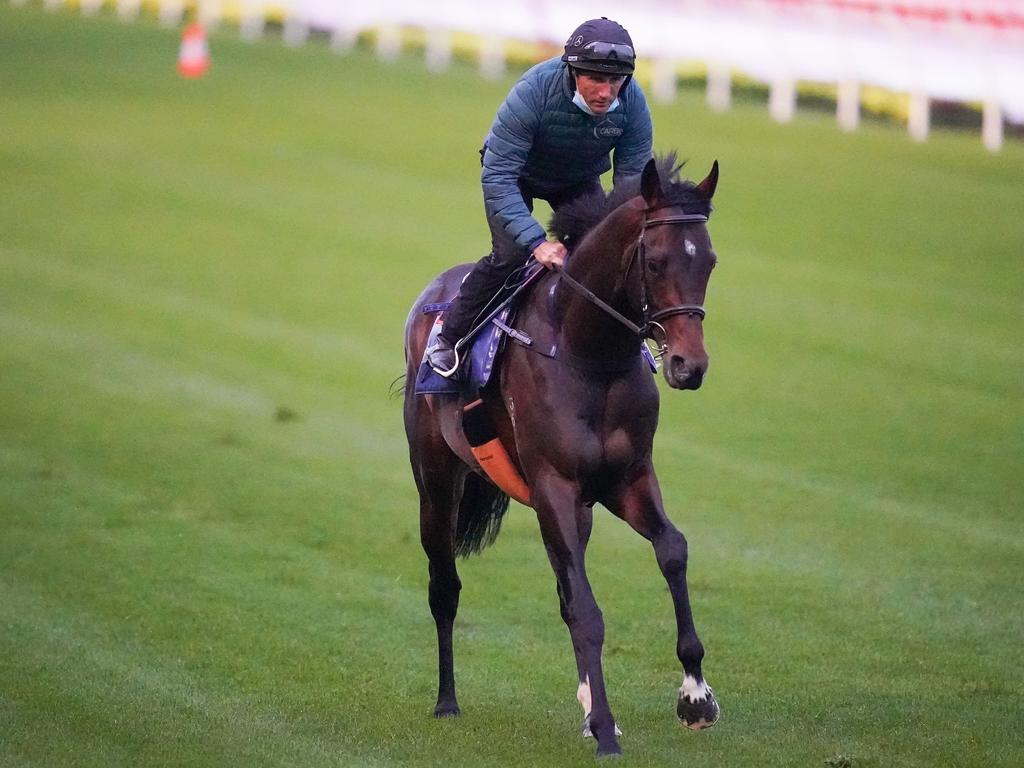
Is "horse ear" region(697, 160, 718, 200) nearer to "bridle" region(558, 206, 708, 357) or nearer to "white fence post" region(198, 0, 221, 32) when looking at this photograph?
"bridle" region(558, 206, 708, 357)

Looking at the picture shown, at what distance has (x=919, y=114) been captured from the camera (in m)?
27.7

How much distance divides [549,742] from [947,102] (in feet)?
72.1

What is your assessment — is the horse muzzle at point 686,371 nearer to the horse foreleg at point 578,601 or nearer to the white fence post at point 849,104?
the horse foreleg at point 578,601

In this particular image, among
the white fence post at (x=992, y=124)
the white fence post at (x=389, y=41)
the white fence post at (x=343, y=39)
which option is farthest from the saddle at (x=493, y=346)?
the white fence post at (x=343, y=39)

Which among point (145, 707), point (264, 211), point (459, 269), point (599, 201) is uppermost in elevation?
point (599, 201)

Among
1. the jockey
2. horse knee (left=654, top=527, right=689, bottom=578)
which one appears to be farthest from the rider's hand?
horse knee (left=654, top=527, right=689, bottom=578)

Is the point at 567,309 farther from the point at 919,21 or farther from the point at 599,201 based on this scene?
the point at 919,21

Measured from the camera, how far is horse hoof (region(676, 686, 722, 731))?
7.14 meters

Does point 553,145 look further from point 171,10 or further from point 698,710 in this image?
point 171,10

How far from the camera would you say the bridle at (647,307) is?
6.87 meters

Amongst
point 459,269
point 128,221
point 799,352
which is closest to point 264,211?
point 128,221

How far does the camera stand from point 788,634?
383 inches

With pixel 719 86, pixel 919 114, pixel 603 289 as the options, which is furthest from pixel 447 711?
pixel 719 86

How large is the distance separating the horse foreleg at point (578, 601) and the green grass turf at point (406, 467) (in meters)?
0.21
